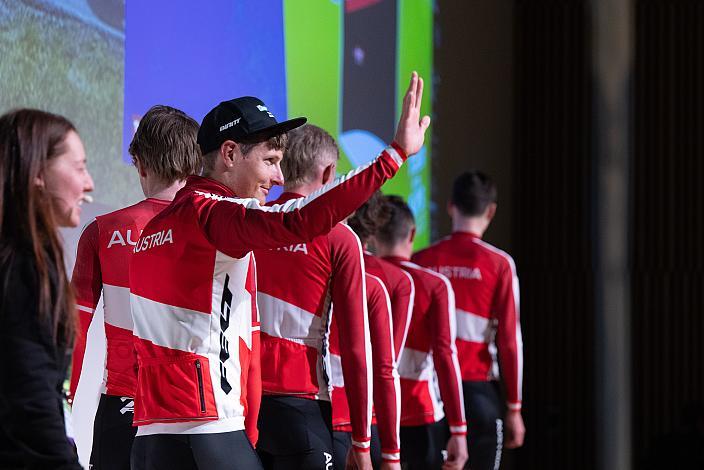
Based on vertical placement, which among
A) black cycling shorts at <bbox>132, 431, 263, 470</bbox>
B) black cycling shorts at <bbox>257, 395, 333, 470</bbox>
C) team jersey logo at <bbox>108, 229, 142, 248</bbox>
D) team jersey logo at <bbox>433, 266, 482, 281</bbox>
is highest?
team jersey logo at <bbox>108, 229, 142, 248</bbox>

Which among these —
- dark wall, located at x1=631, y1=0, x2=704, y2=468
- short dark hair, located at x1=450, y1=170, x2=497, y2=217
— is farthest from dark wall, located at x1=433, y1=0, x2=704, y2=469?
short dark hair, located at x1=450, y1=170, x2=497, y2=217

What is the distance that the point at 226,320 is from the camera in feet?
6.23

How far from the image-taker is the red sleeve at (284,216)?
5.87 ft

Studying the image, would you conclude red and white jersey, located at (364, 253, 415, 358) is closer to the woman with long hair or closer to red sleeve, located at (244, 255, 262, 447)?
red sleeve, located at (244, 255, 262, 447)

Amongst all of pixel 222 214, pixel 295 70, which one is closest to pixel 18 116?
pixel 222 214

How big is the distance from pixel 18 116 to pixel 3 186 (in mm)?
105

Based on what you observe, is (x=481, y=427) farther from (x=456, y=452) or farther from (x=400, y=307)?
(x=400, y=307)

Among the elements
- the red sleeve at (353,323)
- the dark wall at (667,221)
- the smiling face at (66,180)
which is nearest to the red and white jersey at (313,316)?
the red sleeve at (353,323)

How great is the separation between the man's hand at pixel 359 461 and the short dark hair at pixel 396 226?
42.7 inches

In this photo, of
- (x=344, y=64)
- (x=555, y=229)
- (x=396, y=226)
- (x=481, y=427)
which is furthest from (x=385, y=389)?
(x=555, y=229)

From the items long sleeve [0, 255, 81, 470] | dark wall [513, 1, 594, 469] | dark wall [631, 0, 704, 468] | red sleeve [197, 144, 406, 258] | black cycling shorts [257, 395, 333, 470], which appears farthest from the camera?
dark wall [513, 1, 594, 469]

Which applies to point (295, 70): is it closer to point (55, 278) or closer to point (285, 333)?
point (285, 333)

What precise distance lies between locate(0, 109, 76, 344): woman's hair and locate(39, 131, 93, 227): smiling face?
0.01 m

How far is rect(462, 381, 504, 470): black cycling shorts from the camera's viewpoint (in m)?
4.01
